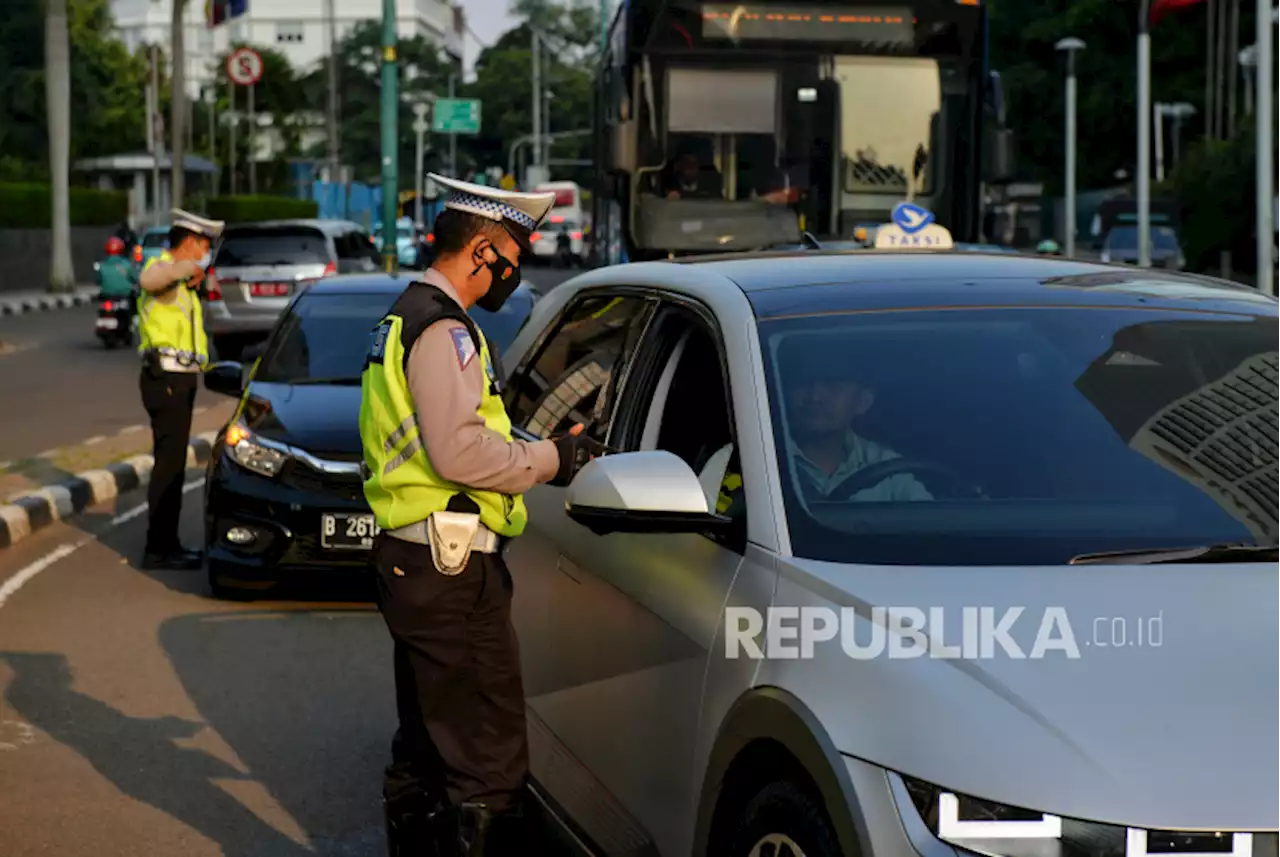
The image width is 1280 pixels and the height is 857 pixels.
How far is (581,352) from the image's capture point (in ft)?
19.6

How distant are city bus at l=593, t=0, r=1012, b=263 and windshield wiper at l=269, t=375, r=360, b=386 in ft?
21.6

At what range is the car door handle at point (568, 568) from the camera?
5227mm

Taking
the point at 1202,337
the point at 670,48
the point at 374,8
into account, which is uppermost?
the point at 374,8

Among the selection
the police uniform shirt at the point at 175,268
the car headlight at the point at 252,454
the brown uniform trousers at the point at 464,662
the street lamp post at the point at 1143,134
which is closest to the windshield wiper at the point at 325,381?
the car headlight at the point at 252,454

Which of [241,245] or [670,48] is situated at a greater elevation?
[670,48]

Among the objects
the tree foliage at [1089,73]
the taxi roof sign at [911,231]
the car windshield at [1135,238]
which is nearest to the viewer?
the taxi roof sign at [911,231]

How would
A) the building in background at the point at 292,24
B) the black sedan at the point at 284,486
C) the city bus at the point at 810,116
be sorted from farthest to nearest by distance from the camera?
1. the building in background at the point at 292,24
2. the city bus at the point at 810,116
3. the black sedan at the point at 284,486

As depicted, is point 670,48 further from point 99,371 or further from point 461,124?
point 461,124

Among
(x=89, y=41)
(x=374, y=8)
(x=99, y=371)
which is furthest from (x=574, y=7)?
(x=99, y=371)

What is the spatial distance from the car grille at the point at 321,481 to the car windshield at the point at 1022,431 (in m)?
A: 5.73

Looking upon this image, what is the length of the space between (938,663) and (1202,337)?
161cm

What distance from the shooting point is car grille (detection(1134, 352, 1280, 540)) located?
4469 mm

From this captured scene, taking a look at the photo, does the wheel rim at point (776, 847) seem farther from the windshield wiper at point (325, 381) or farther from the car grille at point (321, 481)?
the windshield wiper at point (325, 381)

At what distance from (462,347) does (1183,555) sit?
161 cm
